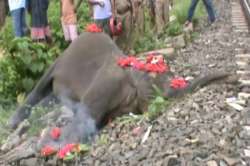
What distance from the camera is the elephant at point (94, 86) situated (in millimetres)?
6258

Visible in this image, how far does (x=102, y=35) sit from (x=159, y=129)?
2091 mm

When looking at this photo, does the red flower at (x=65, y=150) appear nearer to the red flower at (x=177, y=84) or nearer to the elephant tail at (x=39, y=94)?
the elephant tail at (x=39, y=94)


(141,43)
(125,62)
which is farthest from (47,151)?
(141,43)

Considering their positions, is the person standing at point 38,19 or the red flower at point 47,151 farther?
the person standing at point 38,19

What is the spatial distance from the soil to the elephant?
0.22 metres

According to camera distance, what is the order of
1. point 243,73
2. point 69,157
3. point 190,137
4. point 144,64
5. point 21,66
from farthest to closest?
point 21,66, point 243,73, point 144,64, point 69,157, point 190,137

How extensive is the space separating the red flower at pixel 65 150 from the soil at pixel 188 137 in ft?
0.51

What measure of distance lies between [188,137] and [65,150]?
1.15 meters

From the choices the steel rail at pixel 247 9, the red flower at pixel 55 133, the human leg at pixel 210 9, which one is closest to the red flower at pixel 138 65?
the red flower at pixel 55 133

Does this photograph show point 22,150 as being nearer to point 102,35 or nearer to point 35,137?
point 35,137

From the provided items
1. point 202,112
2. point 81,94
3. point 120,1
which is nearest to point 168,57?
point 120,1

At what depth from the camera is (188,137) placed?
5.21m

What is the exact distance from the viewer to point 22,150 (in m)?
5.82

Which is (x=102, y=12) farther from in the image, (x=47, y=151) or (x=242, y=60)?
(x=47, y=151)
